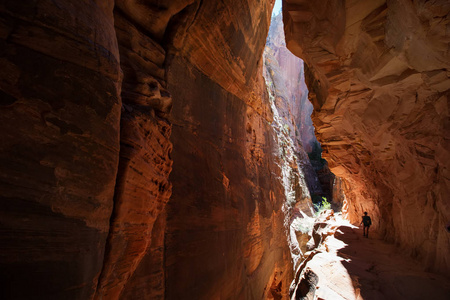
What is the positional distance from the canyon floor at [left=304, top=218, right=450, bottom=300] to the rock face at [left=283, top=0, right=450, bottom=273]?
43 centimetres

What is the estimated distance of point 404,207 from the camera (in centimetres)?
621

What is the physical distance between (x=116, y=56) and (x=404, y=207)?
25.2 feet

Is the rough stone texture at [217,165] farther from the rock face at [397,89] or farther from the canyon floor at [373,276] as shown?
the canyon floor at [373,276]

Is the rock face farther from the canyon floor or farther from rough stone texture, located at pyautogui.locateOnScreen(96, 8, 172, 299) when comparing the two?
rough stone texture, located at pyautogui.locateOnScreen(96, 8, 172, 299)

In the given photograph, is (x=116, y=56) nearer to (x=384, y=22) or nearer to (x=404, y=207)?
(x=384, y=22)

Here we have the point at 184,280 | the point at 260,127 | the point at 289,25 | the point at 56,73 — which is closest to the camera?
the point at 56,73

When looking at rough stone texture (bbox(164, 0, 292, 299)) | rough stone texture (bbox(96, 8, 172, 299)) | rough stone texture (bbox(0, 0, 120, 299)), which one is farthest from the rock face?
rough stone texture (bbox(0, 0, 120, 299))

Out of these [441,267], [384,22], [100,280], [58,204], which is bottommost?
[441,267]

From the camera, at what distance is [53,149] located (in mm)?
1779

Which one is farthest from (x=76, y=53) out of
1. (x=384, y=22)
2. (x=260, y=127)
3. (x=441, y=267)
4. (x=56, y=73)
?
(x=260, y=127)

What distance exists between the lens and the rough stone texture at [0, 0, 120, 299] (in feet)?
5.16

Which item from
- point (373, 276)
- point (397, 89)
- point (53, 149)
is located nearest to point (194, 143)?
point (53, 149)

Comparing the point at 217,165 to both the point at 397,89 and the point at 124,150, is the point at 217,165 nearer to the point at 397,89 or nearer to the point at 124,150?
the point at 124,150

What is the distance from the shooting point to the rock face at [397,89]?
3.46m
